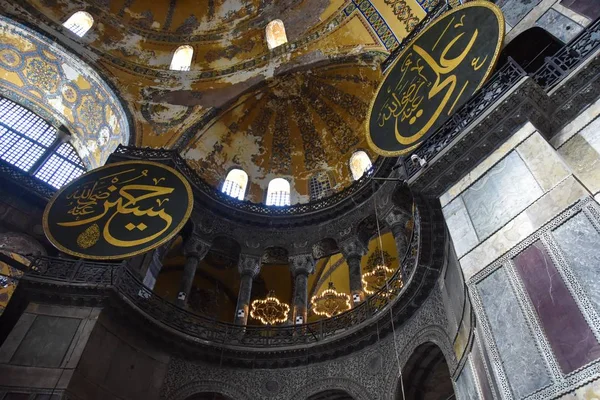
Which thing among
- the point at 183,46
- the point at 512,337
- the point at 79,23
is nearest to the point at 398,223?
the point at 512,337

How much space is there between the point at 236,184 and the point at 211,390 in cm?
600

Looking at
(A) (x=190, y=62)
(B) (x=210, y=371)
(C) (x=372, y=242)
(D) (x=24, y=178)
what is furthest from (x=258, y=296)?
(A) (x=190, y=62)

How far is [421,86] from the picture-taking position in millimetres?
7699

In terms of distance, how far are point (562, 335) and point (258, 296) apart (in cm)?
1015

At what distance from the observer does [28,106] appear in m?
13.4

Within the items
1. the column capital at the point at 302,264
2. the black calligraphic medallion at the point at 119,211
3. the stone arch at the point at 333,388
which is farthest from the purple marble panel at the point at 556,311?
the column capital at the point at 302,264

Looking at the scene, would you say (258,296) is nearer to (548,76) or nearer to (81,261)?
(81,261)

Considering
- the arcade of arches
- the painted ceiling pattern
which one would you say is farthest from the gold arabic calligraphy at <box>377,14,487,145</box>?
the painted ceiling pattern

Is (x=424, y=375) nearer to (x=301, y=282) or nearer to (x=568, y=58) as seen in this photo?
(x=301, y=282)

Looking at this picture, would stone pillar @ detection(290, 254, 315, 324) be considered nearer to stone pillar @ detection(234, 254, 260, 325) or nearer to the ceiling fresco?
stone pillar @ detection(234, 254, 260, 325)

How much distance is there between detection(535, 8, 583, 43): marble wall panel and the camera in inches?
241

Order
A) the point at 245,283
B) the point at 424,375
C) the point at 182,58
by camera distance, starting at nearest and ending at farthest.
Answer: the point at 424,375 < the point at 245,283 < the point at 182,58

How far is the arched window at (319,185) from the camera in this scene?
1258cm

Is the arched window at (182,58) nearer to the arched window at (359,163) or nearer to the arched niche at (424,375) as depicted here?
the arched window at (359,163)
